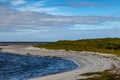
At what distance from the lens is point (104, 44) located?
320 ft

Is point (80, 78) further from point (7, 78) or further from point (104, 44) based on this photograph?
point (104, 44)

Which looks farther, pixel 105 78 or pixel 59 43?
pixel 59 43

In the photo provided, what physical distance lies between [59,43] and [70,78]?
8046 cm

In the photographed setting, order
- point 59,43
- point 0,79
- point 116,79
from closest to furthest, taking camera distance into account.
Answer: point 116,79, point 0,79, point 59,43

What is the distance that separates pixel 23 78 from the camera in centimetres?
3688

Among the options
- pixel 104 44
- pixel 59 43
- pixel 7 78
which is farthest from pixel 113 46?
pixel 7 78

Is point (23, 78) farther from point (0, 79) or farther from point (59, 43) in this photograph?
point (59, 43)

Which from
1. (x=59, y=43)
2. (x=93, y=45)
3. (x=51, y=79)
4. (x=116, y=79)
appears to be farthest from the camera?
(x=59, y=43)

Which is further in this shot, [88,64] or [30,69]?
[88,64]

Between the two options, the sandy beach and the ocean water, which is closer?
the sandy beach

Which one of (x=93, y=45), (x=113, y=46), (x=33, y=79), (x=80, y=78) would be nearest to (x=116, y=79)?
(x=80, y=78)

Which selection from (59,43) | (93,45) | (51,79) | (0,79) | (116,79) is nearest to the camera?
(116,79)

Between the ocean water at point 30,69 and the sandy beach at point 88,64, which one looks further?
the ocean water at point 30,69

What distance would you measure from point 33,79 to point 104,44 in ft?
213
